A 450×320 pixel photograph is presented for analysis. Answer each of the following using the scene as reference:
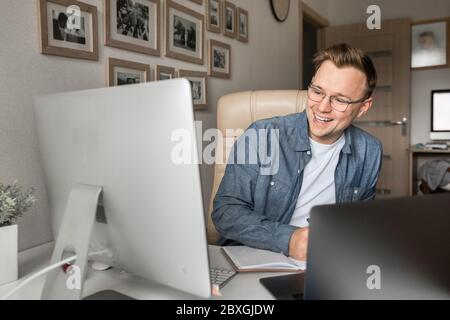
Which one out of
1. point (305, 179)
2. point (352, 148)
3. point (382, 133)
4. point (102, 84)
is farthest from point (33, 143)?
point (382, 133)

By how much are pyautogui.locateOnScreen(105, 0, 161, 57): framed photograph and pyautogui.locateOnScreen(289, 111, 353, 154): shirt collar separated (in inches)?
27.8

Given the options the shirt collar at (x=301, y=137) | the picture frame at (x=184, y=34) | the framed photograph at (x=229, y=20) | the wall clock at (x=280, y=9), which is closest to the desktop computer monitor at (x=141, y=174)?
the shirt collar at (x=301, y=137)

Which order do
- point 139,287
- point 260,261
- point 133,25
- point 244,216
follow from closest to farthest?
point 139,287
point 260,261
point 244,216
point 133,25

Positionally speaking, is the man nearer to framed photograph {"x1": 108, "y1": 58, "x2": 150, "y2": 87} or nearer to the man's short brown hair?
the man's short brown hair

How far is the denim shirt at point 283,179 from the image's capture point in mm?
1244

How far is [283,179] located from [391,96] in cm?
329

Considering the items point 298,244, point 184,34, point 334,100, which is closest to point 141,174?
point 298,244

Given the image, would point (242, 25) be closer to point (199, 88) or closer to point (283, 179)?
point (199, 88)

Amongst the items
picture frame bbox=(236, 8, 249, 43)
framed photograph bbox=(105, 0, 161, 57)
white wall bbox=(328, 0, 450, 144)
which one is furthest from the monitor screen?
framed photograph bbox=(105, 0, 161, 57)

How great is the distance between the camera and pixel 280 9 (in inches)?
119

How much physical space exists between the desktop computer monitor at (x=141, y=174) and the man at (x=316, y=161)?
48 centimetres

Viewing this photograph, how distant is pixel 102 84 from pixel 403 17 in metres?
3.85

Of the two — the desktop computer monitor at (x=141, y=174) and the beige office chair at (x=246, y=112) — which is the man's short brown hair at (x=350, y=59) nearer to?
the beige office chair at (x=246, y=112)

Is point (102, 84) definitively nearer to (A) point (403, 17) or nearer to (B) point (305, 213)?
(B) point (305, 213)
